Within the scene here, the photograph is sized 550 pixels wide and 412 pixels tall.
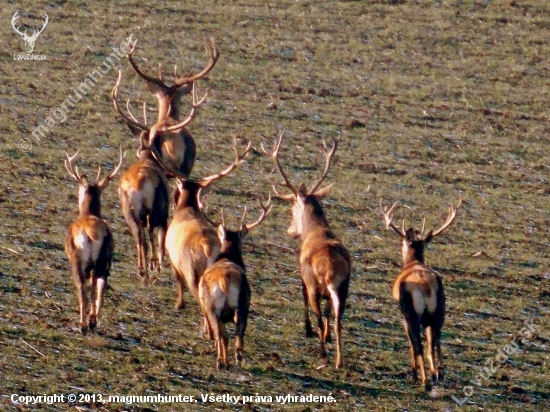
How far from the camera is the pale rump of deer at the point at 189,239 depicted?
11570 millimetres

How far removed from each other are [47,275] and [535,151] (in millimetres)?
7983

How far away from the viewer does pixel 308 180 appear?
16375 mm

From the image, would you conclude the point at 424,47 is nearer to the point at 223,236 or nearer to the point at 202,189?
the point at 202,189

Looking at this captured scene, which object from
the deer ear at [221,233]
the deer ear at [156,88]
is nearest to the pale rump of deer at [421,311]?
the deer ear at [221,233]

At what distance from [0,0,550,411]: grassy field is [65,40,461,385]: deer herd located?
32 centimetres

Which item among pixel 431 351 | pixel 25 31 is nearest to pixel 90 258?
pixel 431 351

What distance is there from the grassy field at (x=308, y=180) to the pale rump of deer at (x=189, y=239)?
556 mm

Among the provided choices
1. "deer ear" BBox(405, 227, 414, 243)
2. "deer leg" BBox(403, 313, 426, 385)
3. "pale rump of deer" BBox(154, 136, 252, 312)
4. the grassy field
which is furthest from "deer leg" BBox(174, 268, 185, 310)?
"deer leg" BBox(403, 313, 426, 385)

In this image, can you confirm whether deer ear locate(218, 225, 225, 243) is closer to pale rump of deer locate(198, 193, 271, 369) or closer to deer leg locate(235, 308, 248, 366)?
pale rump of deer locate(198, 193, 271, 369)

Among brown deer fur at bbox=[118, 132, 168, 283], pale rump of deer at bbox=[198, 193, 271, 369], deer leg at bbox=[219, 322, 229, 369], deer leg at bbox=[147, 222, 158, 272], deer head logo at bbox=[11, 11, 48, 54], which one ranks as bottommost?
deer leg at bbox=[219, 322, 229, 369]

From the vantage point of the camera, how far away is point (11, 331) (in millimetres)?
11672

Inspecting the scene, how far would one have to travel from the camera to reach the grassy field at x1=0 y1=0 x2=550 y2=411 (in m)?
11.2

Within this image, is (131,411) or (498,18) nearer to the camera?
(131,411)

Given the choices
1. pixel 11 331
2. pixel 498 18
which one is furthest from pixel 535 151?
pixel 11 331
